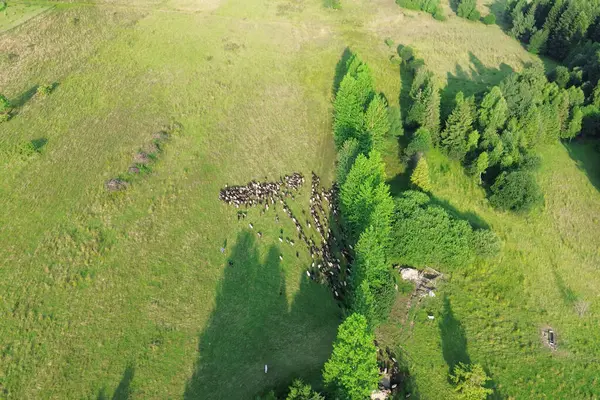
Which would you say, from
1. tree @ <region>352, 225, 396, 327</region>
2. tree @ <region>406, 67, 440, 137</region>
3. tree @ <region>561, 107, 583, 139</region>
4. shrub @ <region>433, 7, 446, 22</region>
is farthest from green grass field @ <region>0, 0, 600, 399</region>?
shrub @ <region>433, 7, 446, 22</region>

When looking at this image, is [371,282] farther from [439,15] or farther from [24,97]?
[439,15]

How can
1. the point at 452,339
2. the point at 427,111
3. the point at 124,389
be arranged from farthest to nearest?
1. the point at 427,111
2. the point at 452,339
3. the point at 124,389

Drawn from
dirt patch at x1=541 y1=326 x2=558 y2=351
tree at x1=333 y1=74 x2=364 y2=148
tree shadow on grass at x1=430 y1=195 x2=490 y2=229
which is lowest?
dirt patch at x1=541 y1=326 x2=558 y2=351

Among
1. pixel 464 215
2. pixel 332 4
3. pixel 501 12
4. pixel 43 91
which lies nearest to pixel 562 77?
pixel 464 215

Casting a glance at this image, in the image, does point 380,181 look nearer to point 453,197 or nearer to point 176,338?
point 453,197

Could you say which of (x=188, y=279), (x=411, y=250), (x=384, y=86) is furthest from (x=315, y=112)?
(x=188, y=279)

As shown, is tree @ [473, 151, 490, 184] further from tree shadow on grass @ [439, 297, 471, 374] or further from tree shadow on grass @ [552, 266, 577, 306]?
tree shadow on grass @ [439, 297, 471, 374]

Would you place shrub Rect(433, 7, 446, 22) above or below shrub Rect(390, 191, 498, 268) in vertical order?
above
